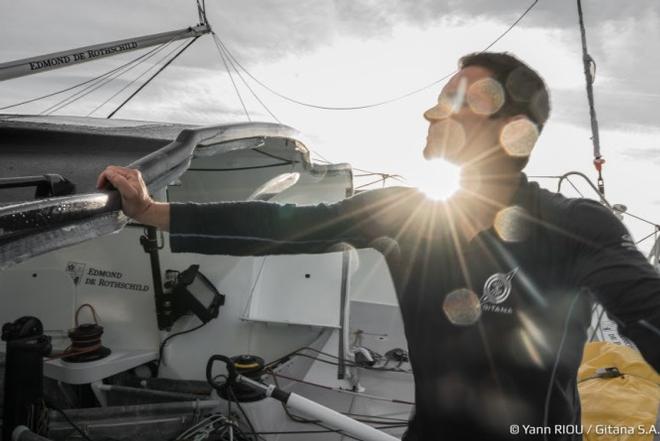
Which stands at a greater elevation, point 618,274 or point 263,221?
point 263,221

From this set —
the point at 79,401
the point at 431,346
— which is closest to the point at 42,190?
the point at 431,346

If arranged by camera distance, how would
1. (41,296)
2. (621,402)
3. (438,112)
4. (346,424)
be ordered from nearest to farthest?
(438,112) < (346,424) < (621,402) < (41,296)

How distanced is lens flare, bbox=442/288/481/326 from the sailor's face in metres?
0.41

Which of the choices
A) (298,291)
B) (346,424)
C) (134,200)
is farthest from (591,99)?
(134,200)

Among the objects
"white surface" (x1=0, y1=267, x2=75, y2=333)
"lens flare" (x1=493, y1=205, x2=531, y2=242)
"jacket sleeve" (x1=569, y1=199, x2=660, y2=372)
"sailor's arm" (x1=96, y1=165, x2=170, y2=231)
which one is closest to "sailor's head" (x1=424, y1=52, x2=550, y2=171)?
"lens flare" (x1=493, y1=205, x2=531, y2=242)

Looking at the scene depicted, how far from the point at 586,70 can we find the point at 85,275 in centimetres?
676

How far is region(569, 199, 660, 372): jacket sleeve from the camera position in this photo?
43.7 inches

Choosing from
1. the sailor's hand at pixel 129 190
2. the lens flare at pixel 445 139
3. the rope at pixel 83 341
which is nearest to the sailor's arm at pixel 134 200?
the sailor's hand at pixel 129 190

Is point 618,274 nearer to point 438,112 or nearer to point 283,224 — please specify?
point 438,112

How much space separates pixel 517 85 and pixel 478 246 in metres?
0.51

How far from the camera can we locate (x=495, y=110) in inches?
59.4

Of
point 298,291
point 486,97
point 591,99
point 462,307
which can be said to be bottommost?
point 462,307

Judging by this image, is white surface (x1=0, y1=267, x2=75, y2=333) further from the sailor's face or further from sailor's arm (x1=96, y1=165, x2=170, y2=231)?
the sailor's face

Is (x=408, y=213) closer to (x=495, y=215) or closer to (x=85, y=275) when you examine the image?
(x=495, y=215)
